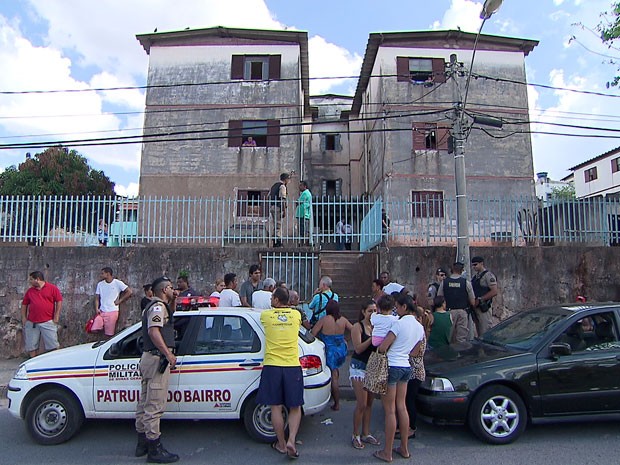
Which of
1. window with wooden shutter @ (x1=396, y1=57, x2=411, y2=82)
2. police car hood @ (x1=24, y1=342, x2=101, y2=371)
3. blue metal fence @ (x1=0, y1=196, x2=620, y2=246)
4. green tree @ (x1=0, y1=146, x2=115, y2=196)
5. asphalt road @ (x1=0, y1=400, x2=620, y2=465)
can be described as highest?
window with wooden shutter @ (x1=396, y1=57, x2=411, y2=82)

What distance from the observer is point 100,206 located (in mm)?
10203

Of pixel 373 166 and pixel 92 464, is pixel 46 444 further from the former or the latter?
pixel 373 166

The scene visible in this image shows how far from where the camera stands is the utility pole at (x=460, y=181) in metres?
8.41

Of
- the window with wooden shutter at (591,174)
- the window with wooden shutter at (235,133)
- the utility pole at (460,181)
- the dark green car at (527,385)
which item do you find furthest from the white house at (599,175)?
the dark green car at (527,385)

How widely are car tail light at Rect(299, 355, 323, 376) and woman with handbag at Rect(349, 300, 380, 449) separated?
0.38 meters

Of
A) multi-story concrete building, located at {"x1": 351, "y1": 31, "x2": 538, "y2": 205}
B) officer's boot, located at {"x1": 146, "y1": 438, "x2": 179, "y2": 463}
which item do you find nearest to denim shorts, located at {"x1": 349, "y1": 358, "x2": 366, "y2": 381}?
officer's boot, located at {"x1": 146, "y1": 438, "x2": 179, "y2": 463}

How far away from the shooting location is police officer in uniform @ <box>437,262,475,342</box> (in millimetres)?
7438

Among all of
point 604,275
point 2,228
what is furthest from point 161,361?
point 604,275

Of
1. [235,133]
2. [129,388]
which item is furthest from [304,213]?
[235,133]

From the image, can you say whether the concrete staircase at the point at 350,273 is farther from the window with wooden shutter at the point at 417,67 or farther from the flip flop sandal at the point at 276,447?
the window with wooden shutter at the point at 417,67

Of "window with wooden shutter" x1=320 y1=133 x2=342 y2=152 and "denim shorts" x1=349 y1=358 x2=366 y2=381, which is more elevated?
"window with wooden shutter" x1=320 y1=133 x2=342 y2=152

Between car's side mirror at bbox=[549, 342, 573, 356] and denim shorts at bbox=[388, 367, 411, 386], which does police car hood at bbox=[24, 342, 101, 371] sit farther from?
car's side mirror at bbox=[549, 342, 573, 356]

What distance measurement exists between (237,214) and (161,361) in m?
6.66

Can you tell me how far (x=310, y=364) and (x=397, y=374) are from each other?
1044 millimetres
